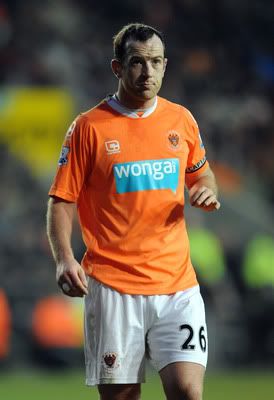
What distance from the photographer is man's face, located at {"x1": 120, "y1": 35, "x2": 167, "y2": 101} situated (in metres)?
5.06

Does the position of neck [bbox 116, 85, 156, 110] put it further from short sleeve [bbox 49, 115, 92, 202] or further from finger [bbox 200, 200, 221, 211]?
finger [bbox 200, 200, 221, 211]

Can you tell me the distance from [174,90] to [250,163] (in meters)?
1.37

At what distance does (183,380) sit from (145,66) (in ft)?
4.74

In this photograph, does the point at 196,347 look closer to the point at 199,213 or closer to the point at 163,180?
the point at 163,180

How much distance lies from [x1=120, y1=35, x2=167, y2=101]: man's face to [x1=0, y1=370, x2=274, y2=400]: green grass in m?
4.43

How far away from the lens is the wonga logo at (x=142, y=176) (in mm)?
5105

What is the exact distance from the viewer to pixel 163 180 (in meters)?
5.12

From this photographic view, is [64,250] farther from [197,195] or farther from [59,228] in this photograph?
[197,195]

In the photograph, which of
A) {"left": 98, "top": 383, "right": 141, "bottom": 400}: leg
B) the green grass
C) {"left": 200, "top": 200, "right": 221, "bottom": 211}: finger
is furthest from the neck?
the green grass

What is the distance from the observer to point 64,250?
500 centimetres

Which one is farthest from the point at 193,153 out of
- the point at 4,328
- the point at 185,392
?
the point at 4,328

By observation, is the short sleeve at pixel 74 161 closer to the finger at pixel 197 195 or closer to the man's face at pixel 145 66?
the man's face at pixel 145 66

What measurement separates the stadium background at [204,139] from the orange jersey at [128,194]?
164 inches

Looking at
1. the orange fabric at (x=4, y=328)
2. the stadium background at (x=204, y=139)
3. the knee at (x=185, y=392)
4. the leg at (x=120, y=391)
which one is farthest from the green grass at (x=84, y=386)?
the knee at (x=185, y=392)
